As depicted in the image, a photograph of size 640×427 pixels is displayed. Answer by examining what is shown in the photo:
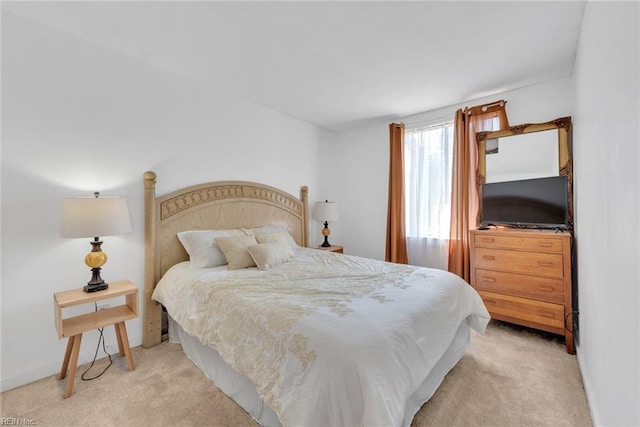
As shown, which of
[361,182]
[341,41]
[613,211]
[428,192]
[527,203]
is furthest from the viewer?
[361,182]

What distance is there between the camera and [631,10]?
0.84 metres

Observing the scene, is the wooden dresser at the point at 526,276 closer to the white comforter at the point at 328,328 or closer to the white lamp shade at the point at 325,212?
the white comforter at the point at 328,328

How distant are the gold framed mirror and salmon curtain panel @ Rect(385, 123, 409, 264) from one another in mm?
988

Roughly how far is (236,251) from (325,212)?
1.79 meters

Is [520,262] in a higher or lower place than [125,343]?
higher

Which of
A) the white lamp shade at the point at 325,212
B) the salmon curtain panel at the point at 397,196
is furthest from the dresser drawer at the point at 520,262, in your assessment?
the white lamp shade at the point at 325,212

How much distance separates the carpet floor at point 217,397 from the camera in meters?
1.59

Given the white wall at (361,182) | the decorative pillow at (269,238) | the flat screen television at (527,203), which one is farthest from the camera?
the white wall at (361,182)

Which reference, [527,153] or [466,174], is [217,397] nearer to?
[466,174]

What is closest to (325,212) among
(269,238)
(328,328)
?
(269,238)

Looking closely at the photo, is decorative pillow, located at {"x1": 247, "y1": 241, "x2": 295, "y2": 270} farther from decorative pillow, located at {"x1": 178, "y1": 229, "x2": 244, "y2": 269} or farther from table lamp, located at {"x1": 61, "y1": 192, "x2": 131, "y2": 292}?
table lamp, located at {"x1": 61, "y1": 192, "x2": 131, "y2": 292}

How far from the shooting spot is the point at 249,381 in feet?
5.41

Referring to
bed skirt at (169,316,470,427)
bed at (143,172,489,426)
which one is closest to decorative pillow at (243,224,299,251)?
bed at (143,172,489,426)

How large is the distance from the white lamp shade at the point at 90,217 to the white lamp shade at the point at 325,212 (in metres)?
2.53
